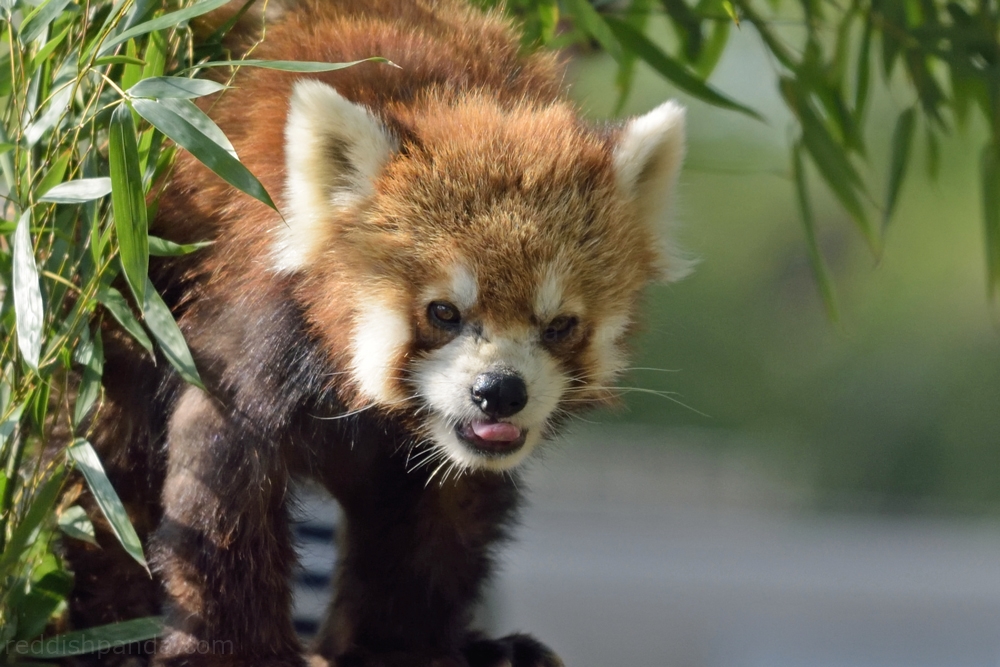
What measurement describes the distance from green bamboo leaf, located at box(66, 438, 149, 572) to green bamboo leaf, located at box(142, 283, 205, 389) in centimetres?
20

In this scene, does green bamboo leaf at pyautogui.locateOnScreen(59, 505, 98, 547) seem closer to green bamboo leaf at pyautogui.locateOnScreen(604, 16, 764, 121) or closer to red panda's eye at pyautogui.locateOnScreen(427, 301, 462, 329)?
red panda's eye at pyautogui.locateOnScreen(427, 301, 462, 329)

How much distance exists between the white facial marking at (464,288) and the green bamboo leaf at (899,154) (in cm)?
110

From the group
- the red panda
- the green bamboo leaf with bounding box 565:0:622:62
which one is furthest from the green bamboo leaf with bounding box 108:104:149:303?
the green bamboo leaf with bounding box 565:0:622:62

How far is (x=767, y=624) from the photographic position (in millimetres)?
6883

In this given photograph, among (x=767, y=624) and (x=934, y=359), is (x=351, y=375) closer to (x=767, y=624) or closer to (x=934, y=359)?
(x=767, y=624)

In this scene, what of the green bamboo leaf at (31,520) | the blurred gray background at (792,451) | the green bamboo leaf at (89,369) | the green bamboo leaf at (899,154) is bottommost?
the blurred gray background at (792,451)

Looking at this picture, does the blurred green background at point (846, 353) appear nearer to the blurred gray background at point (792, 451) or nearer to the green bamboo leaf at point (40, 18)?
the blurred gray background at point (792, 451)

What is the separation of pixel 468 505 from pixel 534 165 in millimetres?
732

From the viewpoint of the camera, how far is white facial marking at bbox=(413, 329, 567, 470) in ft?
6.10

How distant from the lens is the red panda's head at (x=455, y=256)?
1.86m

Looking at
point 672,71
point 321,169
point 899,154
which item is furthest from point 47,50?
point 899,154

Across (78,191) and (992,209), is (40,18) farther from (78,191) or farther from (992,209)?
(992,209)

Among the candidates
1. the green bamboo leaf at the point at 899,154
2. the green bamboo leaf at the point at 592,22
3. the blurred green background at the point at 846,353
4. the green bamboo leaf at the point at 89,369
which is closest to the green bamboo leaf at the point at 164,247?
the green bamboo leaf at the point at 89,369

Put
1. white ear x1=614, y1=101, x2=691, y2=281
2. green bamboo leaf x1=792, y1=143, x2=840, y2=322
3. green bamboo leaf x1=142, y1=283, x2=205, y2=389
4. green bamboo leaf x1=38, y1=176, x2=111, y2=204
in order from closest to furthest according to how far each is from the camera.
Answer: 1. green bamboo leaf x1=38, y1=176, x2=111, y2=204
2. green bamboo leaf x1=142, y1=283, x2=205, y2=389
3. white ear x1=614, y1=101, x2=691, y2=281
4. green bamboo leaf x1=792, y1=143, x2=840, y2=322
